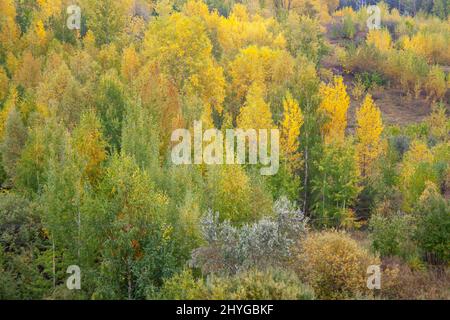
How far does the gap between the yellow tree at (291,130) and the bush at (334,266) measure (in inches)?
656

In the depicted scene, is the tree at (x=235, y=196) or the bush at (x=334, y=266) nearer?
the bush at (x=334, y=266)

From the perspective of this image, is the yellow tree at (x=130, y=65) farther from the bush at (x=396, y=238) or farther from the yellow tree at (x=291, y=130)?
the bush at (x=396, y=238)

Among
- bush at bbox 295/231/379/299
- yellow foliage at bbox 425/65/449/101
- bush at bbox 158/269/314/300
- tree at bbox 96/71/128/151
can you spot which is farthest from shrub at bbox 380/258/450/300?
yellow foliage at bbox 425/65/449/101

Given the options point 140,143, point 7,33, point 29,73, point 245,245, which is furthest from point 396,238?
point 7,33

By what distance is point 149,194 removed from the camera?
2278 cm

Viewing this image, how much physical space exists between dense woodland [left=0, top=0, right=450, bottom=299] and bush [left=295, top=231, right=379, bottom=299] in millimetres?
59

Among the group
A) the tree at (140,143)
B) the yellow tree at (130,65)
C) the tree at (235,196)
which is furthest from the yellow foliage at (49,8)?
the tree at (235,196)

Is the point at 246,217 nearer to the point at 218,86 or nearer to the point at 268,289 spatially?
the point at 268,289

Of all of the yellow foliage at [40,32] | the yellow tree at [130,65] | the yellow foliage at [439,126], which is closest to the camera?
the yellow tree at [130,65]

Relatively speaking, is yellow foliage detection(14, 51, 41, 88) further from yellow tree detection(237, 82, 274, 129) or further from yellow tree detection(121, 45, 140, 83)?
yellow tree detection(237, 82, 274, 129)

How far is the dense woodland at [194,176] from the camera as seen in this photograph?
2145 cm

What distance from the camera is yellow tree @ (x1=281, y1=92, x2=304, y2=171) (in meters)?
38.3
